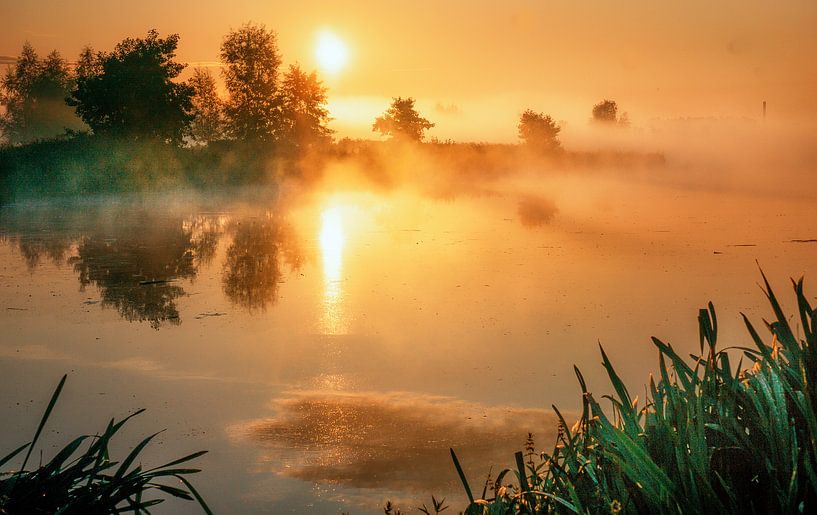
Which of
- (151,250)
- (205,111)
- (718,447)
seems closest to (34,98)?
(205,111)

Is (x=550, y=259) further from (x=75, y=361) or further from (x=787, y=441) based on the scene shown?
A: (x=787, y=441)

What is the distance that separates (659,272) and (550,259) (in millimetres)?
Answer: 2355

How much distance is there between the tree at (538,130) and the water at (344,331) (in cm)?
7204

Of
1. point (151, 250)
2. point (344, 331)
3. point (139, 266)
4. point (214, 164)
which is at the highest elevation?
point (214, 164)

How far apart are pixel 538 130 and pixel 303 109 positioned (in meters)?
37.4

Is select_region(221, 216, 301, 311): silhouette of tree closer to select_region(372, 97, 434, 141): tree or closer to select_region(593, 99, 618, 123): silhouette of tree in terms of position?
select_region(372, 97, 434, 141): tree

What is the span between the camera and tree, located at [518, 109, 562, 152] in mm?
95500

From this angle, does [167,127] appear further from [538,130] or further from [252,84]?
[538,130]

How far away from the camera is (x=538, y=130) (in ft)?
316

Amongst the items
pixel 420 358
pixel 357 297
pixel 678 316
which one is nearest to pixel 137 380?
pixel 420 358

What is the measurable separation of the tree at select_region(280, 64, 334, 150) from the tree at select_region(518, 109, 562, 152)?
3350 centimetres

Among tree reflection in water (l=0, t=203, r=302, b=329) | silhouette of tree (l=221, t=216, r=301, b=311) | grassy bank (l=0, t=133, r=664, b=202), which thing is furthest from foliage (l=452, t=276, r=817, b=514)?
grassy bank (l=0, t=133, r=664, b=202)

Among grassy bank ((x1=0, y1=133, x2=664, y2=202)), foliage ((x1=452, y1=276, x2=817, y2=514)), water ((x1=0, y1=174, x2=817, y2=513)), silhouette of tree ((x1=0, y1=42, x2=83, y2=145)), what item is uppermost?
silhouette of tree ((x1=0, y1=42, x2=83, y2=145))

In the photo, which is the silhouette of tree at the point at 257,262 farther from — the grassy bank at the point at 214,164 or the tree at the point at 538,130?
the tree at the point at 538,130
